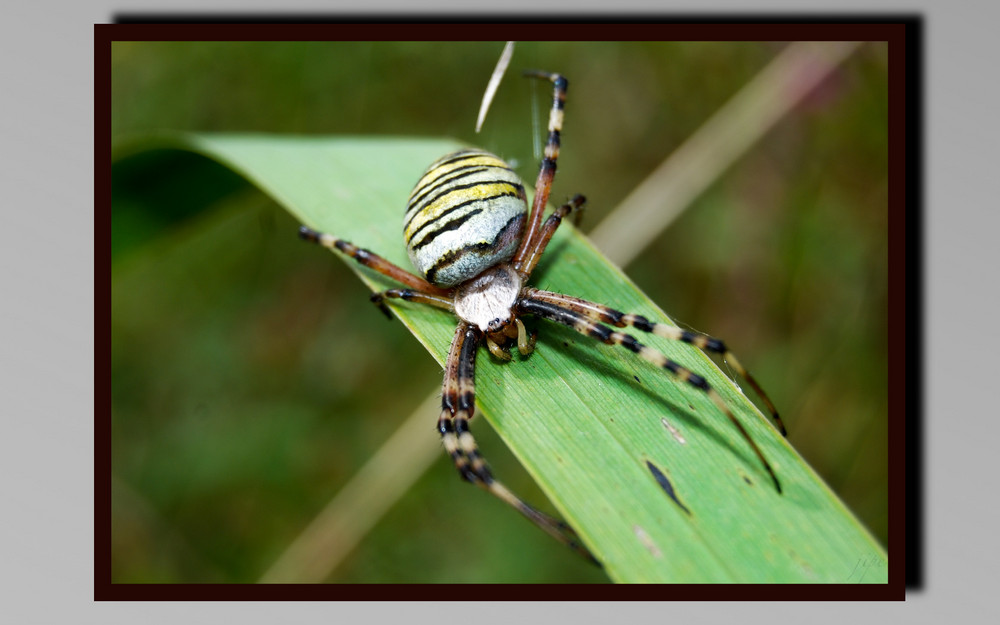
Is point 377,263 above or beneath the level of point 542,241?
beneath

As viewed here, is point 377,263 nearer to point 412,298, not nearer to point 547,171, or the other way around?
point 412,298

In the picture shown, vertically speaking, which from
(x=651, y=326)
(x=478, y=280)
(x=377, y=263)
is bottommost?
(x=377, y=263)

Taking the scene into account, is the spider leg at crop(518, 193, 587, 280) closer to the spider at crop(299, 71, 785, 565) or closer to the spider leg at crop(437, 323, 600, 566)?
the spider at crop(299, 71, 785, 565)

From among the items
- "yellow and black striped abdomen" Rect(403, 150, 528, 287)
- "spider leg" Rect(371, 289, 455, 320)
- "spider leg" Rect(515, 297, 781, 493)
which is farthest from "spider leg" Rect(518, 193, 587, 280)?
"spider leg" Rect(371, 289, 455, 320)

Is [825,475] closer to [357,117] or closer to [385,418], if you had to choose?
→ [385,418]

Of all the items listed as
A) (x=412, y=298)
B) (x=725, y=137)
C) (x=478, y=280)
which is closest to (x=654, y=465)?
(x=478, y=280)

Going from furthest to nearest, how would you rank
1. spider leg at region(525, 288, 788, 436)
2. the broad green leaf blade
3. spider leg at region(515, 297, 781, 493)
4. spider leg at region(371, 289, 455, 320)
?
spider leg at region(371, 289, 455, 320)
spider leg at region(525, 288, 788, 436)
spider leg at region(515, 297, 781, 493)
the broad green leaf blade
